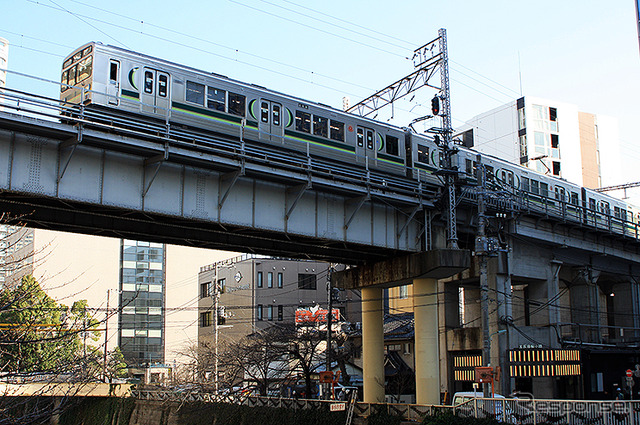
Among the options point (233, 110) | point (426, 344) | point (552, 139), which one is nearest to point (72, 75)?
point (233, 110)

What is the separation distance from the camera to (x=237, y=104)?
29.1m

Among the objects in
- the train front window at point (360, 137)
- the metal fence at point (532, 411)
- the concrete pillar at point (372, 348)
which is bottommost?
the metal fence at point (532, 411)

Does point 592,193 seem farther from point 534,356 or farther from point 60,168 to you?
point 60,168

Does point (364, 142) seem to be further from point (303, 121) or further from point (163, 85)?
point (163, 85)

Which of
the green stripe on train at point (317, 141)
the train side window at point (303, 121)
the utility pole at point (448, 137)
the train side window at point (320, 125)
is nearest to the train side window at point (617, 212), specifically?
the utility pole at point (448, 137)

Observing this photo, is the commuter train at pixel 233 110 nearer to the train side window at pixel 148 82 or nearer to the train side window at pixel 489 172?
the train side window at pixel 148 82

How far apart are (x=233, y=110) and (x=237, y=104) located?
0.37m

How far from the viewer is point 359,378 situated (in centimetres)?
4800

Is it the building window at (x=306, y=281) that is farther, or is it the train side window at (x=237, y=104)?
the building window at (x=306, y=281)

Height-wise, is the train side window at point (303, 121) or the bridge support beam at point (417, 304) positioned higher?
the train side window at point (303, 121)

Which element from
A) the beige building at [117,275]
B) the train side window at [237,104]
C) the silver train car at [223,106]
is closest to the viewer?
the silver train car at [223,106]

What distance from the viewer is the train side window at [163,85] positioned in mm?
26609

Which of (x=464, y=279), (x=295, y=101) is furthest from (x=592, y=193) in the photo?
(x=295, y=101)

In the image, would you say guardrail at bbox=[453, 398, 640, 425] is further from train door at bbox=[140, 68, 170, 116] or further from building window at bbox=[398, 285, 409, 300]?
building window at bbox=[398, 285, 409, 300]
